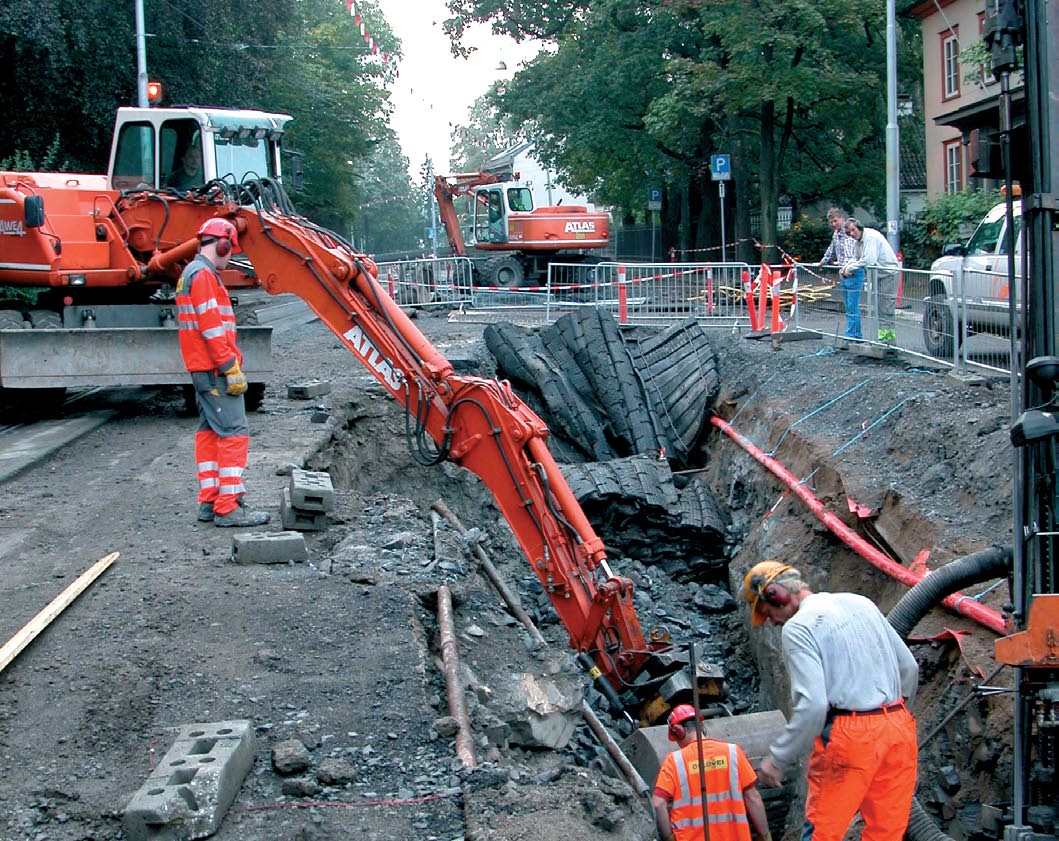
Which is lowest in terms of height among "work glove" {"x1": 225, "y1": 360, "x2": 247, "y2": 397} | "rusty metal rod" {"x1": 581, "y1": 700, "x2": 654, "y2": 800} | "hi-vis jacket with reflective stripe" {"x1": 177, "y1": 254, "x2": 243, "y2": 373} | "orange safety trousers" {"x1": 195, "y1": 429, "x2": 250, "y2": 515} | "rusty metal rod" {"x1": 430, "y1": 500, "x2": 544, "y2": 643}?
"rusty metal rod" {"x1": 581, "y1": 700, "x2": 654, "y2": 800}

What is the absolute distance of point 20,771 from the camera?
15.8 ft

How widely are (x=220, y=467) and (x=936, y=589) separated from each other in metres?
4.90

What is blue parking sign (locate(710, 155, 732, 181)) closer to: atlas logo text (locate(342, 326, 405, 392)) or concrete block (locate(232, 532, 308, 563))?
atlas logo text (locate(342, 326, 405, 392))

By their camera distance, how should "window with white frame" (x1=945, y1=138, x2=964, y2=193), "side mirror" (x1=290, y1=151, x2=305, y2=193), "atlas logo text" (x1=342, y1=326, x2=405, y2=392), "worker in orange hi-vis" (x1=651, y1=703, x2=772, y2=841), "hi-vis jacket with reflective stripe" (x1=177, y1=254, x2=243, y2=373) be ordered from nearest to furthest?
"worker in orange hi-vis" (x1=651, y1=703, x2=772, y2=841) → "hi-vis jacket with reflective stripe" (x1=177, y1=254, x2=243, y2=373) → "atlas logo text" (x1=342, y1=326, x2=405, y2=392) → "side mirror" (x1=290, y1=151, x2=305, y2=193) → "window with white frame" (x1=945, y1=138, x2=964, y2=193)

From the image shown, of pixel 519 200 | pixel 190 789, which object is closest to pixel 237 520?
pixel 190 789

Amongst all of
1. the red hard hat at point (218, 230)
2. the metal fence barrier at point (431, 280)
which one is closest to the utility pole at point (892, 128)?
the metal fence barrier at point (431, 280)

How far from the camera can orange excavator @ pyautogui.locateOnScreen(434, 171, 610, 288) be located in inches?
1131

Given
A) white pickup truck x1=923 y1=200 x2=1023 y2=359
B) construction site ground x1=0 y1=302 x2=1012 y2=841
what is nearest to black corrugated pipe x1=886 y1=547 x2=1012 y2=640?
construction site ground x1=0 y1=302 x2=1012 y2=841

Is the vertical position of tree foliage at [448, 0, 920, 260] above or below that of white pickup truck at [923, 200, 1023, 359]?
above

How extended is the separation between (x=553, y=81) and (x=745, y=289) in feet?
53.6

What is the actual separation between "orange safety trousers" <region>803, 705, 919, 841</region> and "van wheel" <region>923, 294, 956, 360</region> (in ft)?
25.4

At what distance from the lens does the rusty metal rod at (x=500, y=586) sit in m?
8.48

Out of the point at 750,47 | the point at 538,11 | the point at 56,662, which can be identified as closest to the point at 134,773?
the point at 56,662

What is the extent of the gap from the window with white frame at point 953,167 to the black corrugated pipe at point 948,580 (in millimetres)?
26396
